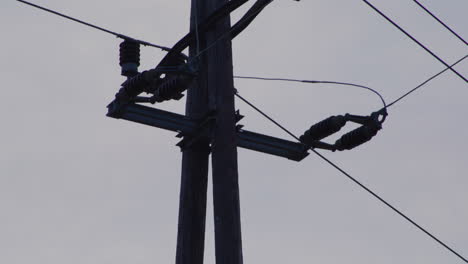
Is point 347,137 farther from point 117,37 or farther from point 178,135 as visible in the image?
point 117,37

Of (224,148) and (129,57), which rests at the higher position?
(129,57)

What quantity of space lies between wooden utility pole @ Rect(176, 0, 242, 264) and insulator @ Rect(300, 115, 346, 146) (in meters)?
1.23

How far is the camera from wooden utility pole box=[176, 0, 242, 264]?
10.0 meters

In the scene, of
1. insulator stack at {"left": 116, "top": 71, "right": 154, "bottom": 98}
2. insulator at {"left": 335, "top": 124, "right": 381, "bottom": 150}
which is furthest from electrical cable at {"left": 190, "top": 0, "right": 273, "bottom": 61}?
insulator at {"left": 335, "top": 124, "right": 381, "bottom": 150}

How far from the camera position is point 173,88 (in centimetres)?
1023

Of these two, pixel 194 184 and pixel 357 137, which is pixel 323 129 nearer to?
pixel 357 137

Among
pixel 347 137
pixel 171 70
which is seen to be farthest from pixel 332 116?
pixel 171 70

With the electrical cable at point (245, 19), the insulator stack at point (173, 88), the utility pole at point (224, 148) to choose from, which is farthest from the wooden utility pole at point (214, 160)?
the insulator stack at point (173, 88)

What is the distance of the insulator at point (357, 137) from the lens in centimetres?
1172

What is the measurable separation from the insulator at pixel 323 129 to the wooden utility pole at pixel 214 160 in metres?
1.23

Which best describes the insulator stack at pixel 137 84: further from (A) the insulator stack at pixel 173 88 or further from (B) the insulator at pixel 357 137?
(B) the insulator at pixel 357 137

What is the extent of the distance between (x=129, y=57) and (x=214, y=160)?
1369 mm

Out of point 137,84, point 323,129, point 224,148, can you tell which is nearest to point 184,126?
point 224,148

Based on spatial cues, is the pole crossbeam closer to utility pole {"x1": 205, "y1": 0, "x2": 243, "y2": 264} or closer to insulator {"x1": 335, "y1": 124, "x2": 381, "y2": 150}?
utility pole {"x1": 205, "y1": 0, "x2": 243, "y2": 264}
